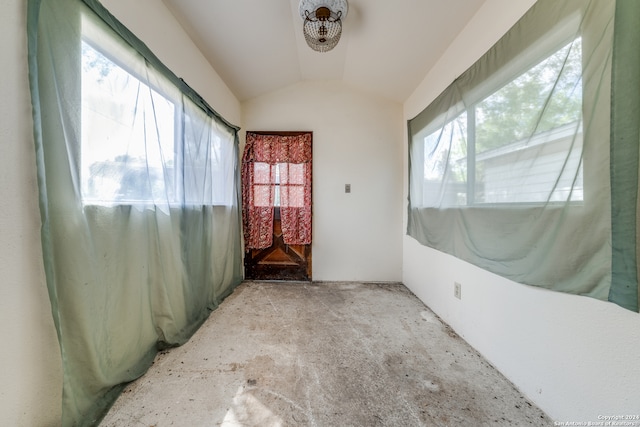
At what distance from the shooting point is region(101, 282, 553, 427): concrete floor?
3.55 feet

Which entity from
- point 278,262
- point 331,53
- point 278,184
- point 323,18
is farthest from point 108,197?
point 331,53

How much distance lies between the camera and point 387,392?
123 cm

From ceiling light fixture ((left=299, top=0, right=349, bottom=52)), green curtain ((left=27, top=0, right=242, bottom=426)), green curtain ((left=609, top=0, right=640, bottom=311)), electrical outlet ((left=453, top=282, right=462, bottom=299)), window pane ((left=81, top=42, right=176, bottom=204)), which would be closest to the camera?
green curtain ((left=609, top=0, right=640, bottom=311))

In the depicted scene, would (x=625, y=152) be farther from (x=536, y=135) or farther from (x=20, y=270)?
(x=20, y=270)

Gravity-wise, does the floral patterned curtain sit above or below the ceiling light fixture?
below

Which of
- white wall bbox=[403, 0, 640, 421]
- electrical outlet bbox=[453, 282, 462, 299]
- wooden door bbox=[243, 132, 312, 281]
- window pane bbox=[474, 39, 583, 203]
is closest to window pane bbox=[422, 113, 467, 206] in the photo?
window pane bbox=[474, 39, 583, 203]

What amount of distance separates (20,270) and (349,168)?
9.05 feet

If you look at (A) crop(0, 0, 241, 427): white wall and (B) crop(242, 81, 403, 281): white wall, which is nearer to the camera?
(A) crop(0, 0, 241, 427): white wall

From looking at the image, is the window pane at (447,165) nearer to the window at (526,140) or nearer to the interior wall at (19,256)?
the window at (526,140)

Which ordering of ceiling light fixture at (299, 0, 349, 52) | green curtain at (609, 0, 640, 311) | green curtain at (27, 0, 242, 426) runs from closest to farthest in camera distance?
green curtain at (609, 0, 640, 311) → green curtain at (27, 0, 242, 426) → ceiling light fixture at (299, 0, 349, 52)

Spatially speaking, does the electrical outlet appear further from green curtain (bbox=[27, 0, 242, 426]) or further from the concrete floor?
green curtain (bbox=[27, 0, 242, 426])

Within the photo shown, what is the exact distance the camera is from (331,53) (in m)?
2.45

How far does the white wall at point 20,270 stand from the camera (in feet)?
2.65

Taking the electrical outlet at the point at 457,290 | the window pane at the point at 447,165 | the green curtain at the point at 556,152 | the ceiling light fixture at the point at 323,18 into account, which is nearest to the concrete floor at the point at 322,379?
the electrical outlet at the point at 457,290
